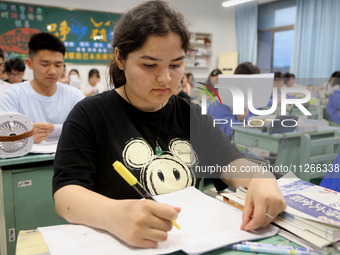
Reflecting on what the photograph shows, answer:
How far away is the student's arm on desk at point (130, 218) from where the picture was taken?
0.60 m

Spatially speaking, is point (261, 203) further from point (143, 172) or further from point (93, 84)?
point (93, 84)

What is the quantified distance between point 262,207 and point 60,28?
624 centimetres

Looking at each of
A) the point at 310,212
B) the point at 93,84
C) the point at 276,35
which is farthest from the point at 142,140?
the point at 276,35

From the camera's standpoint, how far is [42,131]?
185 cm

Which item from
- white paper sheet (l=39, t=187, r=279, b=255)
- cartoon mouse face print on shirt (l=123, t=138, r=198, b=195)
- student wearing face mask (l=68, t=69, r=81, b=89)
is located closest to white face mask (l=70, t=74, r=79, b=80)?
student wearing face mask (l=68, t=69, r=81, b=89)

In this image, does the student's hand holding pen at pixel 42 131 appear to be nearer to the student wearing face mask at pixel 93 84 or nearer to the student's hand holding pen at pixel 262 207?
the student's hand holding pen at pixel 262 207

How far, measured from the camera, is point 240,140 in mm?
2947

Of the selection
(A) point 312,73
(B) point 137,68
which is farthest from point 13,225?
(A) point 312,73

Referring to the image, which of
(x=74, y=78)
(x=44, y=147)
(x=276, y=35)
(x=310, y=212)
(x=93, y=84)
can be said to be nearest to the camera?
(x=310, y=212)

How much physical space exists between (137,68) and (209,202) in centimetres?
44

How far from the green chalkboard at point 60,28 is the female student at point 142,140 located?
4.77 metres

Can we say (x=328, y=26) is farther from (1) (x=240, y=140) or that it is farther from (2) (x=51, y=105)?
(2) (x=51, y=105)


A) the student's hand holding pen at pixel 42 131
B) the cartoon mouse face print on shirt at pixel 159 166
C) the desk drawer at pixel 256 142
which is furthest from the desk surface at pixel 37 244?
the desk drawer at pixel 256 142

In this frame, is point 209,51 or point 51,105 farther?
point 209,51
